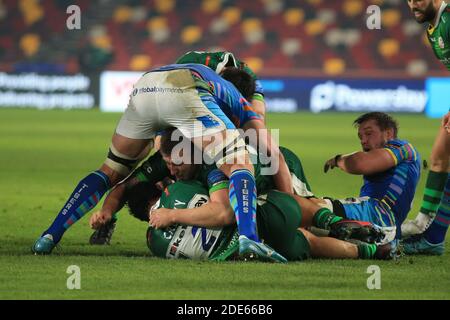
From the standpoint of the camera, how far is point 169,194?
19.5 feet

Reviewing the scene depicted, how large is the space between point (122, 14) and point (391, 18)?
851 cm

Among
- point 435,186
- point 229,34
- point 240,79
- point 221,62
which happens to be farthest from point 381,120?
point 229,34

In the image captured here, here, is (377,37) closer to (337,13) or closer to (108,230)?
(337,13)

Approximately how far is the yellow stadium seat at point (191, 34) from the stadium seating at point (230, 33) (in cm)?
3

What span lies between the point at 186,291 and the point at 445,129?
266cm

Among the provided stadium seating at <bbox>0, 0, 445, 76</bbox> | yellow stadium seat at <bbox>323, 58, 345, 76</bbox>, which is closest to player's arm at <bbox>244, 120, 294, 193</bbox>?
stadium seating at <bbox>0, 0, 445, 76</bbox>

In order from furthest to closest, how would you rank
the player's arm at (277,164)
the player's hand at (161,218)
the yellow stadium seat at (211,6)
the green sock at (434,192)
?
the yellow stadium seat at (211,6) → the green sock at (434,192) → the player's arm at (277,164) → the player's hand at (161,218)

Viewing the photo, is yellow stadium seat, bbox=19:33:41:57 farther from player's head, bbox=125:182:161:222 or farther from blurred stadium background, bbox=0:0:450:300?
player's head, bbox=125:182:161:222

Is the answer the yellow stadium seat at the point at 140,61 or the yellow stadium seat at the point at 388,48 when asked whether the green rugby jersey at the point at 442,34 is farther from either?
the yellow stadium seat at the point at 140,61

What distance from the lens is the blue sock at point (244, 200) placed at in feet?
18.2

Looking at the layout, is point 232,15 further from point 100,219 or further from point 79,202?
point 79,202

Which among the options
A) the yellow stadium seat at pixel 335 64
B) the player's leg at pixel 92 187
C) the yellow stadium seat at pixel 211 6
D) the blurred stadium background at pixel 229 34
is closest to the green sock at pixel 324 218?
the player's leg at pixel 92 187

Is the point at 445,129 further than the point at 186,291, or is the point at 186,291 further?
the point at 445,129

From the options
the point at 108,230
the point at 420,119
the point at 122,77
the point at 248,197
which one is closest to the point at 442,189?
the point at 248,197
